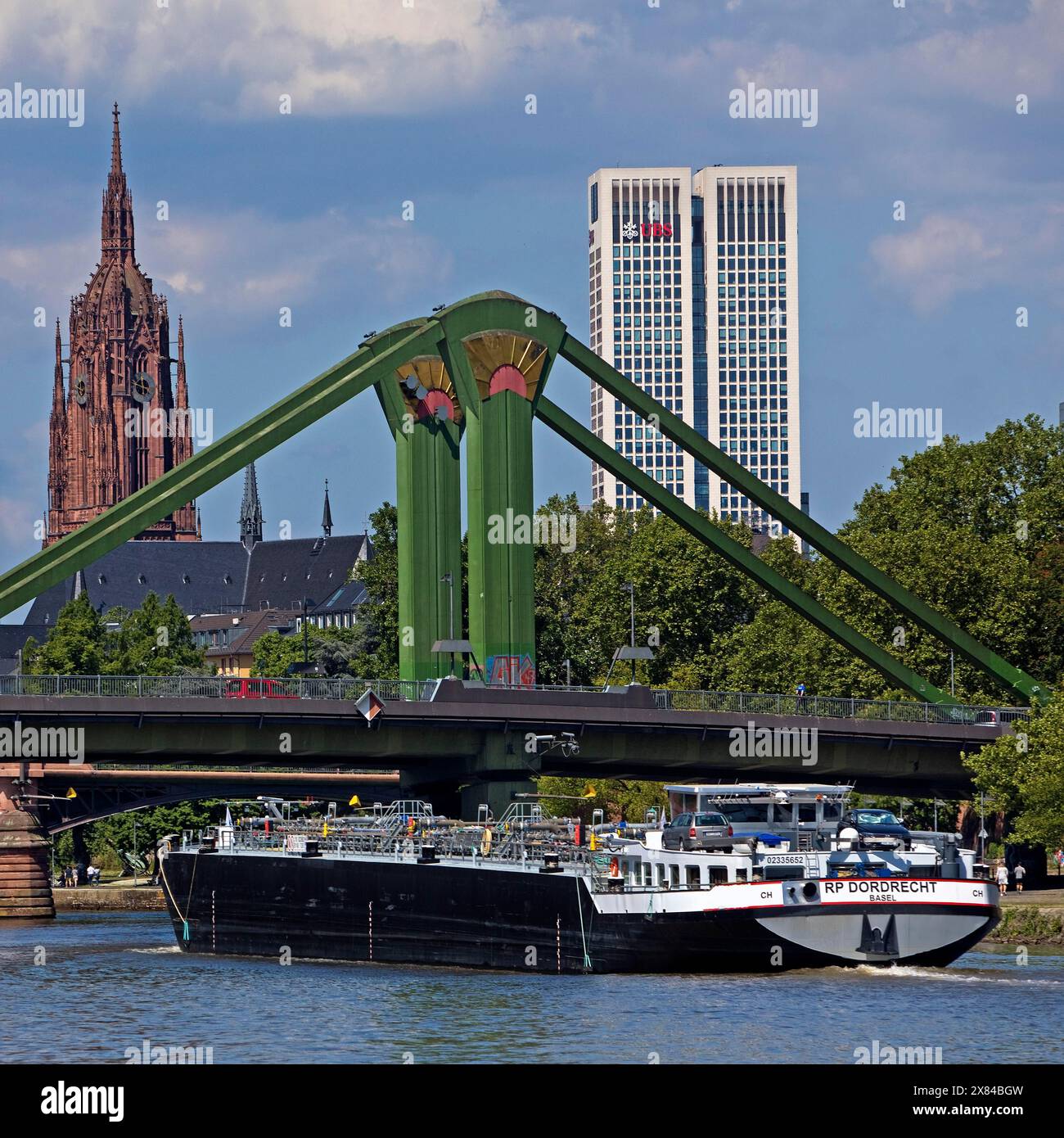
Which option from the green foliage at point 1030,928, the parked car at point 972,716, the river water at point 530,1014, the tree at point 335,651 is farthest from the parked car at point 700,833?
the tree at point 335,651

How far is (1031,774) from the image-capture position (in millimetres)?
82688

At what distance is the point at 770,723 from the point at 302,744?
57.3 ft

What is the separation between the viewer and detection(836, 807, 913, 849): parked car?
2356 inches

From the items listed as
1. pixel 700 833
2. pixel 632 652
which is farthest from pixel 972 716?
pixel 700 833

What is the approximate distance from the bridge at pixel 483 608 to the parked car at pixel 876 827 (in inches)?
950

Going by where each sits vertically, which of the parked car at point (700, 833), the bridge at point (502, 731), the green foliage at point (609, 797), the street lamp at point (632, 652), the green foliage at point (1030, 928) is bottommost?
the green foliage at point (1030, 928)

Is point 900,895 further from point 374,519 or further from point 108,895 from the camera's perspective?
point 374,519

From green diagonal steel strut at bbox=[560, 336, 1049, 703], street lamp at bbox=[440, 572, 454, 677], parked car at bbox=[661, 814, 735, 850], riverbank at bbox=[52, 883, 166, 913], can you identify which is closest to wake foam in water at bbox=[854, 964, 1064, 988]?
parked car at bbox=[661, 814, 735, 850]

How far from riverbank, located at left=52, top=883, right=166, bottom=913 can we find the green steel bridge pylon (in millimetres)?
23457

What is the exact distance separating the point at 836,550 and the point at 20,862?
38.2 m

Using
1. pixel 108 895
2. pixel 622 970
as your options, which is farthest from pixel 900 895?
pixel 108 895

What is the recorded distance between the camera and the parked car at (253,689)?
3278 inches

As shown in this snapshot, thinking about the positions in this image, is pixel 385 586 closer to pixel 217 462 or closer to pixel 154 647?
pixel 154 647

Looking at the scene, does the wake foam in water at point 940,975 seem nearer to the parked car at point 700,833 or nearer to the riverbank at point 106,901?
the parked car at point 700,833
